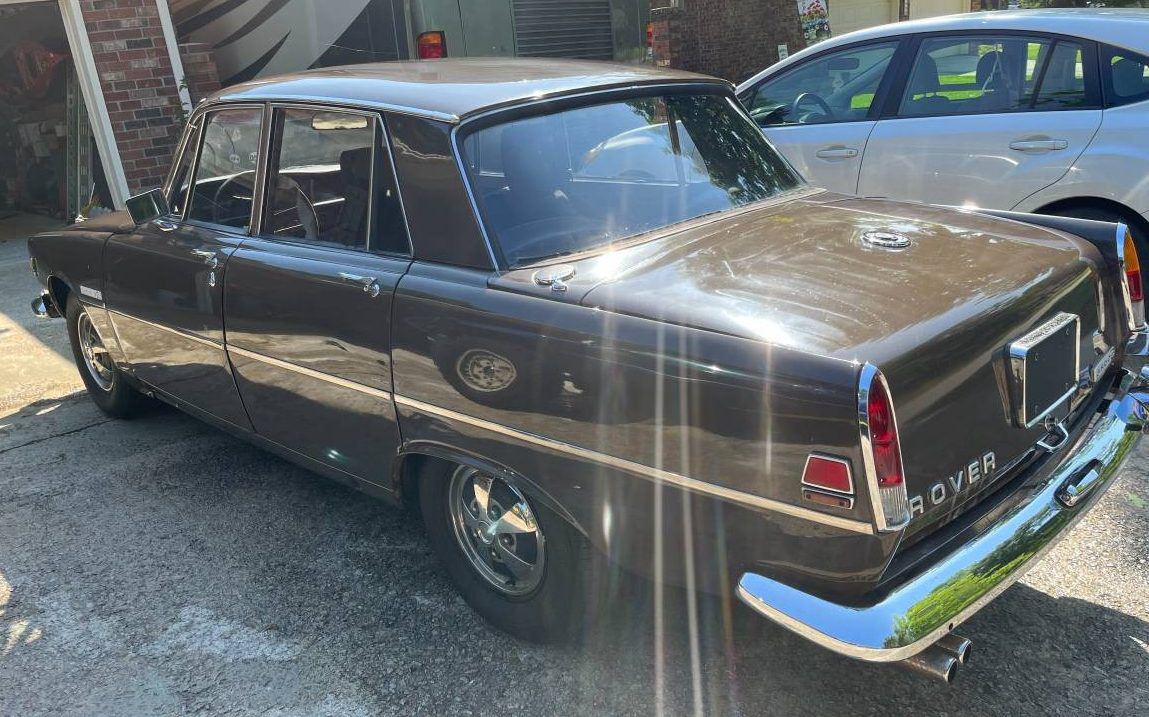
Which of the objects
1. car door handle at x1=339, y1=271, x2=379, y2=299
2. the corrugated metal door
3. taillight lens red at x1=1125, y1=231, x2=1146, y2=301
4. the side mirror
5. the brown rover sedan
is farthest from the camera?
the corrugated metal door

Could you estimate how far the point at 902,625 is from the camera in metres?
2.03

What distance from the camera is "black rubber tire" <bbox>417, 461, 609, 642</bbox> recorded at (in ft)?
8.55

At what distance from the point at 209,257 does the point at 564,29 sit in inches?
360

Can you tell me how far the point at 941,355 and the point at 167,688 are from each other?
2.46 metres

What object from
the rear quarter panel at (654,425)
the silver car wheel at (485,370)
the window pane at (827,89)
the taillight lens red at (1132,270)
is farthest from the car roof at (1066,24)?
the silver car wheel at (485,370)

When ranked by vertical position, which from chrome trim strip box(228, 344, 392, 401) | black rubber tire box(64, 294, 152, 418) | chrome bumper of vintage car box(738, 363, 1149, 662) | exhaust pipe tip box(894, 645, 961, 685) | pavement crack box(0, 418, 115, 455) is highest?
chrome trim strip box(228, 344, 392, 401)

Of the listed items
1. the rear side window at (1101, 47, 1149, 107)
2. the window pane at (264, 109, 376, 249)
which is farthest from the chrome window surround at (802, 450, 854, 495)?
the rear side window at (1101, 47, 1149, 107)

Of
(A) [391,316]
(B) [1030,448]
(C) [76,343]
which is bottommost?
(C) [76,343]

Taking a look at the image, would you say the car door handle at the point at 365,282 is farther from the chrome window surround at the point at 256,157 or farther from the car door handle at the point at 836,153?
the car door handle at the point at 836,153

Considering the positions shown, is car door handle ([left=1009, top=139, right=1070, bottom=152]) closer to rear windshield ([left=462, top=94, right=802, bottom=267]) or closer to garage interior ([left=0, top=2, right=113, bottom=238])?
rear windshield ([left=462, top=94, right=802, bottom=267])

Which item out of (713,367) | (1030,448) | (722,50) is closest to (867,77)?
(1030,448)

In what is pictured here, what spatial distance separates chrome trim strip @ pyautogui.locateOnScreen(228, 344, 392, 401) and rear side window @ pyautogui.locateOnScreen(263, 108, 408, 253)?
17.9 inches

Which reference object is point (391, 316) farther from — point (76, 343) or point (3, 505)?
point (76, 343)

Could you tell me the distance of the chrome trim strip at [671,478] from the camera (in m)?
2.04
